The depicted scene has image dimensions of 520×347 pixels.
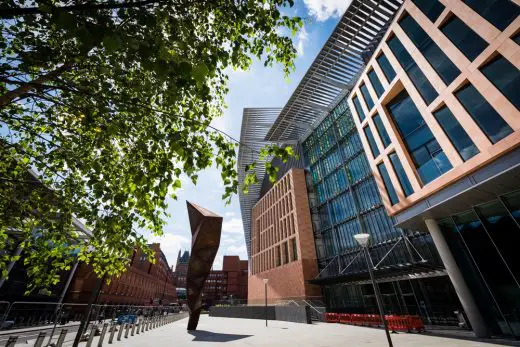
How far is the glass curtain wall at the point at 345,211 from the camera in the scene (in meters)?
22.8

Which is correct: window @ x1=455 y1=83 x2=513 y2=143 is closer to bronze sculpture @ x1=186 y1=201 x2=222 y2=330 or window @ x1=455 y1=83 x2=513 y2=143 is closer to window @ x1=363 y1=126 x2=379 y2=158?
window @ x1=363 y1=126 x2=379 y2=158

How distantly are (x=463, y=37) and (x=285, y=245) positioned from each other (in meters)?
31.7

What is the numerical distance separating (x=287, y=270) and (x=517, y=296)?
26.2 meters

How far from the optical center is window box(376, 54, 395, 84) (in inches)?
610

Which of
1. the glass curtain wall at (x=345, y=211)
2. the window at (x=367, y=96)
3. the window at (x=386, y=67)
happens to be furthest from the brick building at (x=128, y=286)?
the window at (x=386, y=67)

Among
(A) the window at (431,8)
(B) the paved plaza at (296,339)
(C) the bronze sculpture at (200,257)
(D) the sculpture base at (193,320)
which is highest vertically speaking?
(A) the window at (431,8)

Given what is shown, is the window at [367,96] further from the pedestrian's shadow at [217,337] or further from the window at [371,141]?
the pedestrian's shadow at [217,337]

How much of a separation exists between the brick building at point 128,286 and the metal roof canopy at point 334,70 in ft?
90.6

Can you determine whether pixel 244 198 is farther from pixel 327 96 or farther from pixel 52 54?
pixel 52 54

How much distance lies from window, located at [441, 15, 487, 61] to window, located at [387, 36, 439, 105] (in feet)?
6.47

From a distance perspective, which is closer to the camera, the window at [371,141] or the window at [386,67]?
the window at [386,67]

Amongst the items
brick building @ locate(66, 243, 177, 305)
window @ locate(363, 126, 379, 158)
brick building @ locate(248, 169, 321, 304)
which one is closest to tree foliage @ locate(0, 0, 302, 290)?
window @ locate(363, 126, 379, 158)

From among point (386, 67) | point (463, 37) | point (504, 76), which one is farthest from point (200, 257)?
point (463, 37)

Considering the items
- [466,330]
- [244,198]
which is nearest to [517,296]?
[466,330]
